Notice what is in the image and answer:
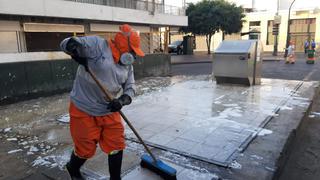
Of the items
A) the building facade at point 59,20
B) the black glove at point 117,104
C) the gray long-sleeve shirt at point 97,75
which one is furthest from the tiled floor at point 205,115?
the building facade at point 59,20

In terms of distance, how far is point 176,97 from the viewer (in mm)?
7332

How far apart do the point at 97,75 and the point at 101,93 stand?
0.62 ft

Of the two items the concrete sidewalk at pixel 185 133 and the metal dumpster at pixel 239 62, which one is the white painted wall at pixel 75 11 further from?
the metal dumpster at pixel 239 62

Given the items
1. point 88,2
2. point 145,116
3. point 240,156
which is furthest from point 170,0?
point 240,156

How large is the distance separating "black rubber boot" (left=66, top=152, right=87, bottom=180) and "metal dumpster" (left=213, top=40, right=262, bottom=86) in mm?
6388

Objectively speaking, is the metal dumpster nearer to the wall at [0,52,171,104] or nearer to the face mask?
the wall at [0,52,171,104]

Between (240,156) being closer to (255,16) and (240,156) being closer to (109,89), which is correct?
(109,89)

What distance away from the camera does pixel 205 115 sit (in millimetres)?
5594

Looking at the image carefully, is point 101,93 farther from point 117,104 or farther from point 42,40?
point 42,40

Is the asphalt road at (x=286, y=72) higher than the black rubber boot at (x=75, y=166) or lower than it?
lower

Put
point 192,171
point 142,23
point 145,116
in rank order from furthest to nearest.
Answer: point 142,23 < point 145,116 < point 192,171

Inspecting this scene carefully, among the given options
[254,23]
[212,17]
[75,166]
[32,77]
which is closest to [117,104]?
[75,166]

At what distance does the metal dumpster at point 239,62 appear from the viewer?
27.3ft

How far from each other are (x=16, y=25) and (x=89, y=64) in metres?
11.0
